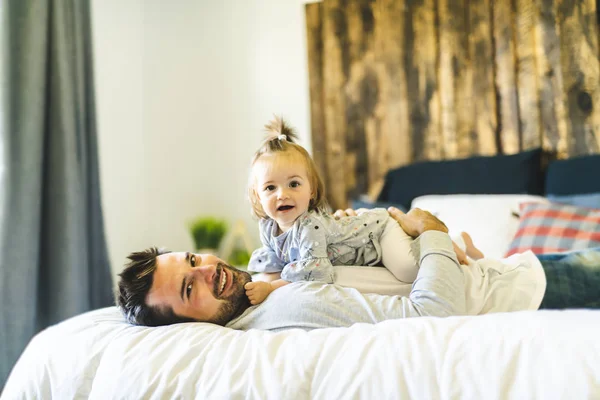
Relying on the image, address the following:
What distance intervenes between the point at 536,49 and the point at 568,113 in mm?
350

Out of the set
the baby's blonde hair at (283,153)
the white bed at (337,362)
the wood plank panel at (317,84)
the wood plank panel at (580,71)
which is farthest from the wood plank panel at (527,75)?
the white bed at (337,362)

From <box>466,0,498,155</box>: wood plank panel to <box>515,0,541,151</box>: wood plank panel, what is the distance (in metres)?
0.13

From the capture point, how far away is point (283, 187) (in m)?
1.24

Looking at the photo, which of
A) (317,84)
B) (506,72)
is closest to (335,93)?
(317,84)

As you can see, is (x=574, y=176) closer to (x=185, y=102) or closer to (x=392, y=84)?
(x=392, y=84)

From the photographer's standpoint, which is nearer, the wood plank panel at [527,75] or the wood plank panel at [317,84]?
the wood plank panel at [527,75]

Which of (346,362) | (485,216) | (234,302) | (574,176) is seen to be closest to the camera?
(346,362)

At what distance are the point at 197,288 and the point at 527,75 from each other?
2.05 m

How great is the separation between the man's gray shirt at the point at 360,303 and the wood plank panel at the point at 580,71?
5.21ft

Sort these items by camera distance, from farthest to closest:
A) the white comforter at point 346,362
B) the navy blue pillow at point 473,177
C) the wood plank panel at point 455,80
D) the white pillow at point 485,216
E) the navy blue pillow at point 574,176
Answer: the wood plank panel at point 455,80
the navy blue pillow at point 473,177
the navy blue pillow at point 574,176
the white pillow at point 485,216
the white comforter at point 346,362

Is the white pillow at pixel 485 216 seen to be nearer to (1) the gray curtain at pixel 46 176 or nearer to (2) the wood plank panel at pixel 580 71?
(2) the wood plank panel at pixel 580 71

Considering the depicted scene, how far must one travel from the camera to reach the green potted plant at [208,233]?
9.77ft

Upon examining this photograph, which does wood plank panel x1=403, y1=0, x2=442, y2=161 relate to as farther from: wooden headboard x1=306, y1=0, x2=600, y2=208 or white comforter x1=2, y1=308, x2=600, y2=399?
white comforter x1=2, y1=308, x2=600, y2=399

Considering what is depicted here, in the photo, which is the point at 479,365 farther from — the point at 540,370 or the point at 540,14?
the point at 540,14
